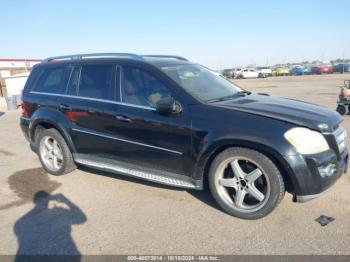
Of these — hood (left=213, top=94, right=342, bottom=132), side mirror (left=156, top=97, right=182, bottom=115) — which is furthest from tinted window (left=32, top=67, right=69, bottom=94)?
hood (left=213, top=94, right=342, bottom=132)

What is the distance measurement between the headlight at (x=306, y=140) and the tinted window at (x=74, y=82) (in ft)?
10.3

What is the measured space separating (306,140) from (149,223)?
1.90 meters

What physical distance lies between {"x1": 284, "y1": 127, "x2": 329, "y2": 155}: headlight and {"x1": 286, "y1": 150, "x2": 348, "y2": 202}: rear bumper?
6 centimetres

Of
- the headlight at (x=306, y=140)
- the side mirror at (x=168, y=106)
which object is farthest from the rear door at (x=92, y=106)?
the headlight at (x=306, y=140)

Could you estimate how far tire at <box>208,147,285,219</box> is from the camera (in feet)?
11.1

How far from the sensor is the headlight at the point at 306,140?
3.25 meters

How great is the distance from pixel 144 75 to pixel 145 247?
7.03 feet

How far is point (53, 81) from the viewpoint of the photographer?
206 inches

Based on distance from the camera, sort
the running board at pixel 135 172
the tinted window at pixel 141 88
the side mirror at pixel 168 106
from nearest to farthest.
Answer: the side mirror at pixel 168 106, the running board at pixel 135 172, the tinted window at pixel 141 88

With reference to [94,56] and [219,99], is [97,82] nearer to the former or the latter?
[94,56]

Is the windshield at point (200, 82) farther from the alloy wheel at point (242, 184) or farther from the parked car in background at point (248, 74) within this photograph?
the parked car in background at point (248, 74)

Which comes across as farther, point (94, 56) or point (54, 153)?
point (54, 153)

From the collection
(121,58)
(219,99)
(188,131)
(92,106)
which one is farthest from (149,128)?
(121,58)

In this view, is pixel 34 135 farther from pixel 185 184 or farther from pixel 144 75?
pixel 185 184
